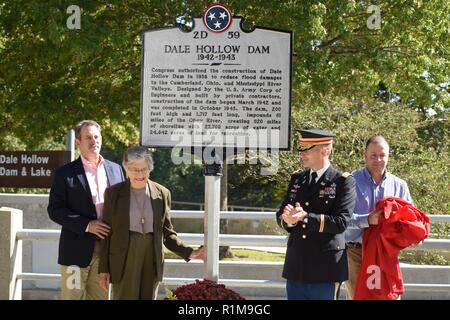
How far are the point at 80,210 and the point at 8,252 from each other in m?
1.83

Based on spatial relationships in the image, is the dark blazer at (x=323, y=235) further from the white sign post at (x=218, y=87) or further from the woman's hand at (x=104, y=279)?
the woman's hand at (x=104, y=279)

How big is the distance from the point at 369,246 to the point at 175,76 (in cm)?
202

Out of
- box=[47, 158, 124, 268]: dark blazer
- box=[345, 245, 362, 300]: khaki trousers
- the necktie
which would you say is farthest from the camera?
box=[345, 245, 362, 300]: khaki trousers

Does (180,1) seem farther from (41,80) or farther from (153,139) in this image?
(153,139)

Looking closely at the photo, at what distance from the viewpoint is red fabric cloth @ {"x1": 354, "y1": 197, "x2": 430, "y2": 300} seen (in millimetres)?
5785

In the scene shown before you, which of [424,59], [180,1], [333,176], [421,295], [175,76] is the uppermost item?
[180,1]

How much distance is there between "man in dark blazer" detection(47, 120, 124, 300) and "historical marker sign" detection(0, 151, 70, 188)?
412 cm

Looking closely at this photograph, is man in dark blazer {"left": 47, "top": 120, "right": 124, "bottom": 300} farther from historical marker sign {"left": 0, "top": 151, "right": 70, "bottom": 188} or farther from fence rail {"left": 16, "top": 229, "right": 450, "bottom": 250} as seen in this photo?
historical marker sign {"left": 0, "top": 151, "right": 70, "bottom": 188}

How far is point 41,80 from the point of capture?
16391 millimetres

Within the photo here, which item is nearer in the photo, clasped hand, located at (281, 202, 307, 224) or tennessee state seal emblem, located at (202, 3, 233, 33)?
clasped hand, located at (281, 202, 307, 224)

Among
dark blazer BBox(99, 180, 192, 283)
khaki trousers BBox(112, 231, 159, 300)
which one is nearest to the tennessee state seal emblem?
dark blazer BBox(99, 180, 192, 283)

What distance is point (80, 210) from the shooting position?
597 centimetres

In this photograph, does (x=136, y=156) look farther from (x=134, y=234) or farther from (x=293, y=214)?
(x=293, y=214)
